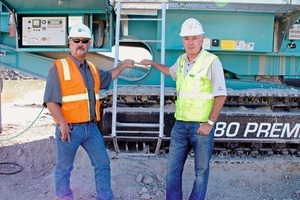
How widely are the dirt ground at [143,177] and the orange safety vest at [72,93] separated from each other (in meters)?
1.18

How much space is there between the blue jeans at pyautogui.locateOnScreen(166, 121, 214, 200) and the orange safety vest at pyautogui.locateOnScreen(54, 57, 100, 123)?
895 millimetres

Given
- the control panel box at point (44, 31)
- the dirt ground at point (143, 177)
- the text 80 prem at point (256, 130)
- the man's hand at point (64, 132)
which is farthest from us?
the control panel box at point (44, 31)

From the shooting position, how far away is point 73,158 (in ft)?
12.8

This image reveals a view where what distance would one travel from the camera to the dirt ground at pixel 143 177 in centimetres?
470

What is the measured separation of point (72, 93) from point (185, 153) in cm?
123

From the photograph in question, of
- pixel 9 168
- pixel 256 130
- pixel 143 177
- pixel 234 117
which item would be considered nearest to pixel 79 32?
pixel 143 177

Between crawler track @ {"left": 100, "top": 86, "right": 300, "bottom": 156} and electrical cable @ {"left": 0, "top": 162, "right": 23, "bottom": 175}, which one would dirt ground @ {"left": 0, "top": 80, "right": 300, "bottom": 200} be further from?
crawler track @ {"left": 100, "top": 86, "right": 300, "bottom": 156}

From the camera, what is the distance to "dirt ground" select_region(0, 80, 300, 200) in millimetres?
4703

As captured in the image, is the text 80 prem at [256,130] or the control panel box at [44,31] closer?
the text 80 prem at [256,130]

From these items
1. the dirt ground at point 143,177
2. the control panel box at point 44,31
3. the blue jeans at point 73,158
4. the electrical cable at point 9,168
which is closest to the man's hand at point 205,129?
the blue jeans at point 73,158

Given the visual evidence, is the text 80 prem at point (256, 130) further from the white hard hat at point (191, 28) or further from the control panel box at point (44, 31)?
the control panel box at point (44, 31)

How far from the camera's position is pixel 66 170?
3867 millimetres

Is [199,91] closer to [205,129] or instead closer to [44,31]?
[205,129]

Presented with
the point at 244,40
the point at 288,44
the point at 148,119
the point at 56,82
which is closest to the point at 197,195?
the point at 148,119
